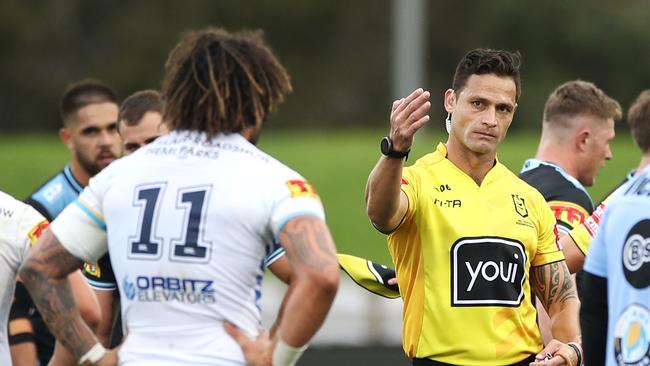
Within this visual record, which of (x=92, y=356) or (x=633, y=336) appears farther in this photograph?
(x=92, y=356)

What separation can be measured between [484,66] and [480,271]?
0.95 metres

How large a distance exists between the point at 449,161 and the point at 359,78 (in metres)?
33.9

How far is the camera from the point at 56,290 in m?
4.90

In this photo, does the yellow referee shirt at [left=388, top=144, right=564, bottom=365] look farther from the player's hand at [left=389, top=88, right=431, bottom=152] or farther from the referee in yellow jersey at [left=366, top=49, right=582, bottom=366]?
the player's hand at [left=389, top=88, right=431, bottom=152]

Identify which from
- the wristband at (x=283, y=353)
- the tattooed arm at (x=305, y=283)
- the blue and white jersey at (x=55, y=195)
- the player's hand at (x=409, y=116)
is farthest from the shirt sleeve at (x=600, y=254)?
the blue and white jersey at (x=55, y=195)

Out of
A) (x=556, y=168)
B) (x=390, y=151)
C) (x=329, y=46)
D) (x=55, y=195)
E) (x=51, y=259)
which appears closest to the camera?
(x=51, y=259)

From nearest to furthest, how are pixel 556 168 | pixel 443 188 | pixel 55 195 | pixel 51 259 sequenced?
pixel 51 259, pixel 443 188, pixel 556 168, pixel 55 195

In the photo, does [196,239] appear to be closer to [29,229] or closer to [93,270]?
[29,229]

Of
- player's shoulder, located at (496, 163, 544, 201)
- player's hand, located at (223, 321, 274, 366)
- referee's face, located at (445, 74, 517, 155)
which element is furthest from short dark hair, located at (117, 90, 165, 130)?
player's hand, located at (223, 321, 274, 366)

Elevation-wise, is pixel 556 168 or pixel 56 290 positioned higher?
pixel 56 290

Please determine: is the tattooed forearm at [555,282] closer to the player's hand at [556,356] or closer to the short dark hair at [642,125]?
the player's hand at [556,356]

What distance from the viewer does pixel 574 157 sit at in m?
7.68

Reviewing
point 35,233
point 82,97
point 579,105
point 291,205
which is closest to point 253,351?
point 291,205

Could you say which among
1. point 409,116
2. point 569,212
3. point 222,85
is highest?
point 222,85
